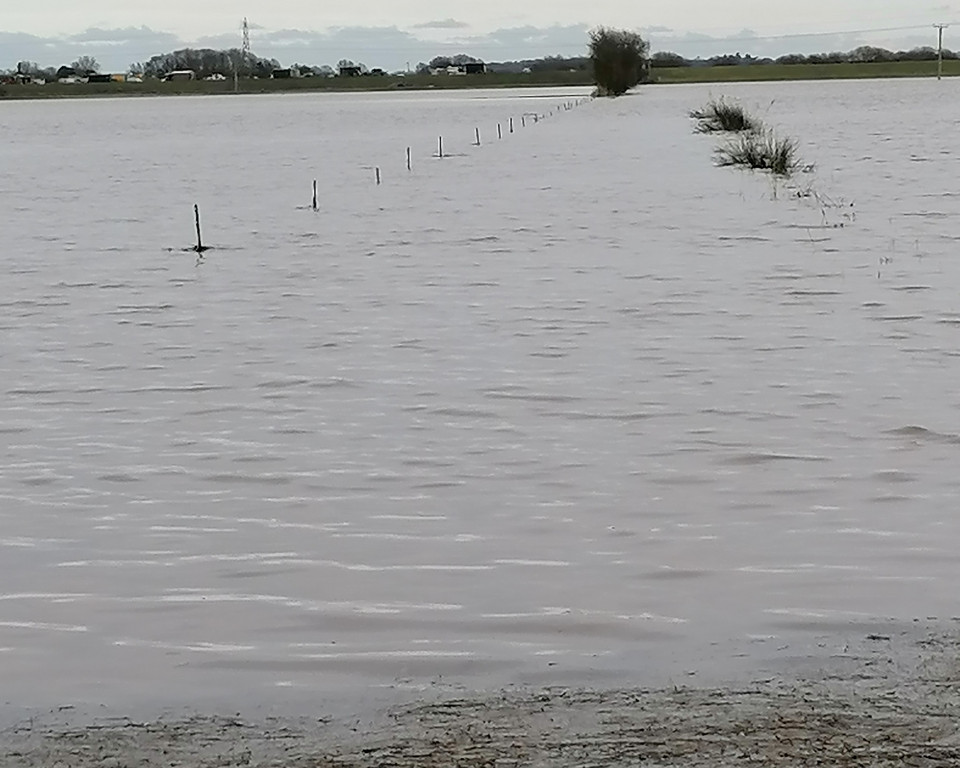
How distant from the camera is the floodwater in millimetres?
6832

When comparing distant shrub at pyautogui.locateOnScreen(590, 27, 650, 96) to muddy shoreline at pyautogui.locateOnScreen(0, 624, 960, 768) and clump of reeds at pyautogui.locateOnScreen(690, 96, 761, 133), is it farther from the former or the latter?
muddy shoreline at pyautogui.locateOnScreen(0, 624, 960, 768)

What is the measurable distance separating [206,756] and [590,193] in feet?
94.8

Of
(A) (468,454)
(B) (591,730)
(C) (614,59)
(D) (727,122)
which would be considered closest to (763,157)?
(D) (727,122)

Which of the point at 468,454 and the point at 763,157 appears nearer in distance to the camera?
the point at 468,454

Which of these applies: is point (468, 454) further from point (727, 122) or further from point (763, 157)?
point (727, 122)

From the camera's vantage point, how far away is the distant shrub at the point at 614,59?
123 m

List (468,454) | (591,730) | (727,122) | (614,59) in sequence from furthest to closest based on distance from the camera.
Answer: (614,59) → (727,122) → (468,454) → (591,730)

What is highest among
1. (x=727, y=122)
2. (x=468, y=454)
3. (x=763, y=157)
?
(x=727, y=122)

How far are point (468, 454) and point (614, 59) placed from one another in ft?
382

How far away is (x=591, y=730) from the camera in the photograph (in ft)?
17.7

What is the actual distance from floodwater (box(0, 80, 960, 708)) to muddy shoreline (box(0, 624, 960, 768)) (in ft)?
1.21

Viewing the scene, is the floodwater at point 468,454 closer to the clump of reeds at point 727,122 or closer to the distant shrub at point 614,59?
the clump of reeds at point 727,122

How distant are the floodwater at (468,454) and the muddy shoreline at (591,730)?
37 centimetres

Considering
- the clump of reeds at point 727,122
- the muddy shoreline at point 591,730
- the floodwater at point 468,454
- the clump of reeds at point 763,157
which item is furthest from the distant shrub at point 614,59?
the muddy shoreline at point 591,730
